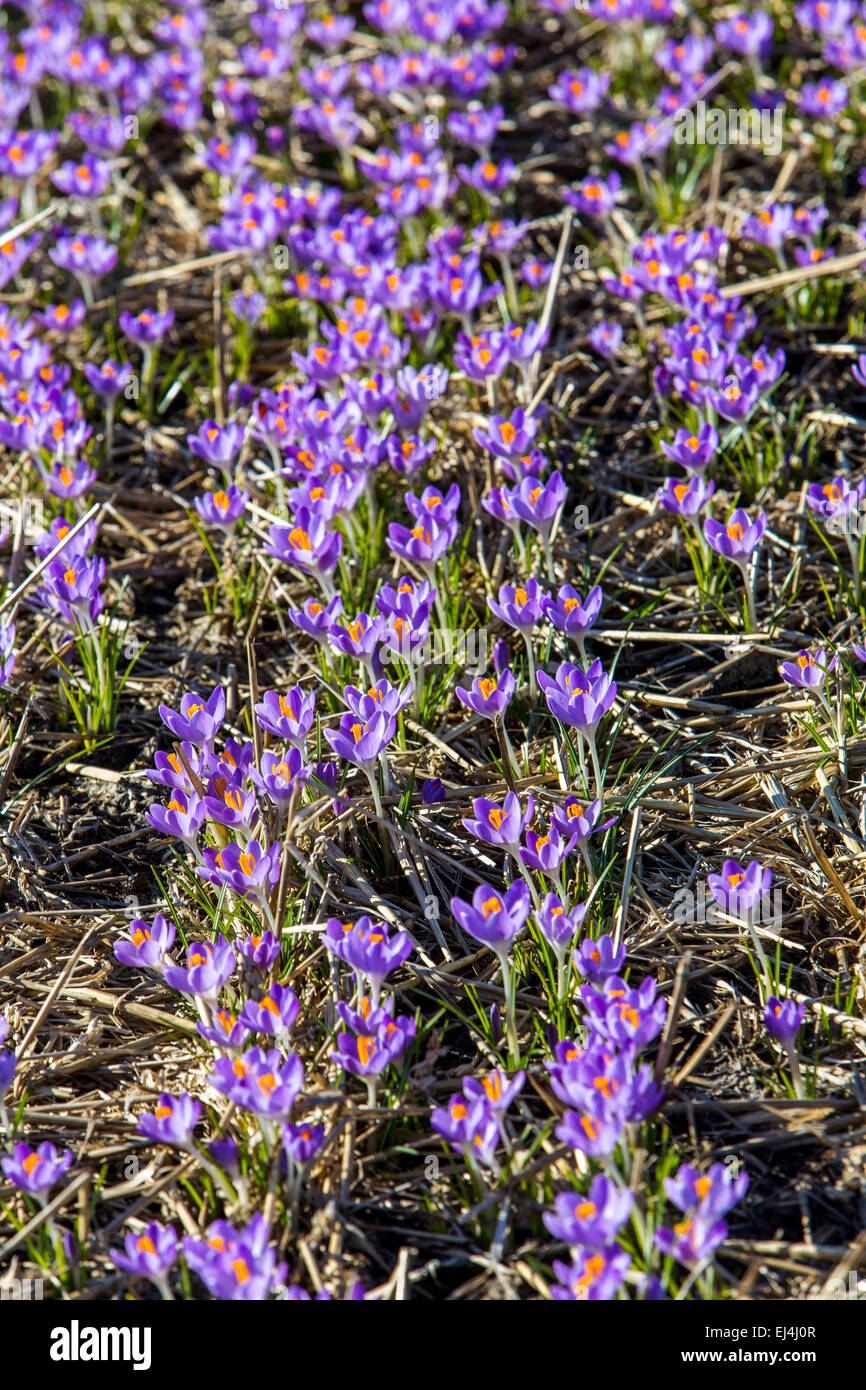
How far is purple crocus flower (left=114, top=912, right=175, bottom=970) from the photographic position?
1.96 m

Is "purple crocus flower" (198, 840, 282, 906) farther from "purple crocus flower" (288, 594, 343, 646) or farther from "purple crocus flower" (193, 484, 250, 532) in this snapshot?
"purple crocus flower" (193, 484, 250, 532)

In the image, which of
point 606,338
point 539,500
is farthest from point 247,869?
point 606,338

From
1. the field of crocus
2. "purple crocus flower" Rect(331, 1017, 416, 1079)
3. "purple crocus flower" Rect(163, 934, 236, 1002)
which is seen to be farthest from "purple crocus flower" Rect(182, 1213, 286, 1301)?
"purple crocus flower" Rect(163, 934, 236, 1002)

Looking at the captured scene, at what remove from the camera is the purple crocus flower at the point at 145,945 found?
6.42ft

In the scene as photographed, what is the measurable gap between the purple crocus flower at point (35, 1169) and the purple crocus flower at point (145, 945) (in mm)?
316

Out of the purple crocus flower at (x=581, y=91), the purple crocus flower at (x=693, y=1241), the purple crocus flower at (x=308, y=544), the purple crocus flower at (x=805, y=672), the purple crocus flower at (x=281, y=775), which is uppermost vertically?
the purple crocus flower at (x=581, y=91)

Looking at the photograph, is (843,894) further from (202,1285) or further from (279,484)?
(279,484)

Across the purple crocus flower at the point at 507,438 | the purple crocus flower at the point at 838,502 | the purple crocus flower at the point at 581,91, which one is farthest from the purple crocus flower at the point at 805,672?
the purple crocus flower at the point at 581,91

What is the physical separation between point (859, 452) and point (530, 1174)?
2.08m

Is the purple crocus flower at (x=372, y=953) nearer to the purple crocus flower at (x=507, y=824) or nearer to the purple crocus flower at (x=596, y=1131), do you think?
the purple crocus flower at (x=507, y=824)

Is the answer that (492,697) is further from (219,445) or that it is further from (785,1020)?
(219,445)

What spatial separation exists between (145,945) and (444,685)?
2.73 feet

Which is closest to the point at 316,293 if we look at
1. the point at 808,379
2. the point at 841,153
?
the point at 808,379

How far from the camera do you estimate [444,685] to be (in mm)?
2477
